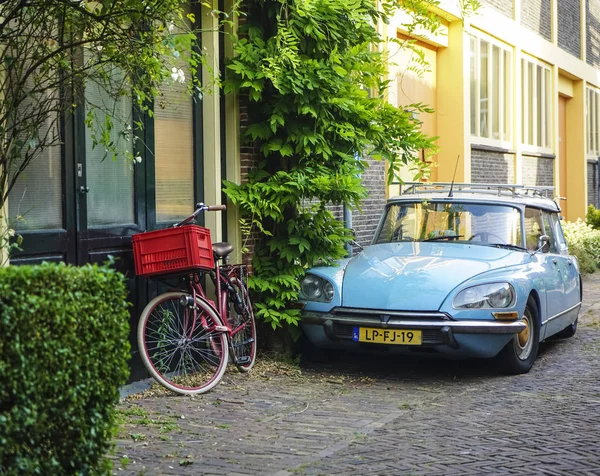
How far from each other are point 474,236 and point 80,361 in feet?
18.3

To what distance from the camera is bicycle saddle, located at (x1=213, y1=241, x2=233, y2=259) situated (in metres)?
8.21

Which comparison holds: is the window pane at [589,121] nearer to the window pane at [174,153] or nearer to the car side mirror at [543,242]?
the car side mirror at [543,242]

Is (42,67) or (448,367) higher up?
(42,67)

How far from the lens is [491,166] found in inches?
722

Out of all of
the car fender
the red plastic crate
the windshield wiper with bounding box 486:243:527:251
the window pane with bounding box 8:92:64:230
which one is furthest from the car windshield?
the window pane with bounding box 8:92:64:230

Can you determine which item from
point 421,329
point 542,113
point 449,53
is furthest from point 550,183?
point 421,329

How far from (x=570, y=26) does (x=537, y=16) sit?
142 inches

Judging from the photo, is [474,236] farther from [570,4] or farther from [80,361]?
[570,4]

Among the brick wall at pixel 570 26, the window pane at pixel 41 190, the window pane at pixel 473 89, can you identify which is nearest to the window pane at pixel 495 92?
the window pane at pixel 473 89

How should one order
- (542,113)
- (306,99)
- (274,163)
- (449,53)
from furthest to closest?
1. (542,113)
2. (449,53)
3. (274,163)
4. (306,99)

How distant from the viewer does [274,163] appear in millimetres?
9297

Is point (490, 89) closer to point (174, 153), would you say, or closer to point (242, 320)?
point (174, 153)

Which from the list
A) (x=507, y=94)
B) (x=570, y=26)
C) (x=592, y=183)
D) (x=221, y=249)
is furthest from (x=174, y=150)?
(x=592, y=183)

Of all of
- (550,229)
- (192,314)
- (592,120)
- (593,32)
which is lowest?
(192,314)
